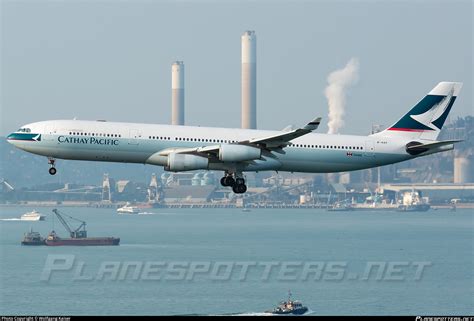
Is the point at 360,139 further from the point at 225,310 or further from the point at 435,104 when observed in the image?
the point at 225,310

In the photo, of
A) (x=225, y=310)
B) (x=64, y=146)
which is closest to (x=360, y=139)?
(x=64, y=146)

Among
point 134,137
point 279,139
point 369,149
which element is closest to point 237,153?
point 279,139

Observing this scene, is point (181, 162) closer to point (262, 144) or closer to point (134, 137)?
point (134, 137)

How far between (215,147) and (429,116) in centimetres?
1906

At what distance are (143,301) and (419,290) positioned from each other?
39939mm

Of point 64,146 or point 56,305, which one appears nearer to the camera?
point 64,146

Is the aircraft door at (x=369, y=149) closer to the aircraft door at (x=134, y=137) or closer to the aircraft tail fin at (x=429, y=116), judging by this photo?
the aircraft tail fin at (x=429, y=116)

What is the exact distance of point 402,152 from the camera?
80812 millimetres

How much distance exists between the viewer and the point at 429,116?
83562 millimetres

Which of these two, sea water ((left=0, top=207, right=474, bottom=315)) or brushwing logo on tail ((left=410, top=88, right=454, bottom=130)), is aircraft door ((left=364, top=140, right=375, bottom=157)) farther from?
sea water ((left=0, top=207, right=474, bottom=315))

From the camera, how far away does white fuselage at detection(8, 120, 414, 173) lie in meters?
74.2

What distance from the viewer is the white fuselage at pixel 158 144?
7419 cm

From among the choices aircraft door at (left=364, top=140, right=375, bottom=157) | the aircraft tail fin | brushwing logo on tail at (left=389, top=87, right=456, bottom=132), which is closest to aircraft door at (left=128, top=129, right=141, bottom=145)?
aircraft door at (left=364, top=140, right=375, bottom=157)

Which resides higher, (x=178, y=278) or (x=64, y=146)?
(x=64, y=146)
